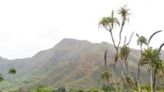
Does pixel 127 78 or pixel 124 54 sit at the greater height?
pixel 124 54

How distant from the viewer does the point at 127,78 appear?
6350 cm

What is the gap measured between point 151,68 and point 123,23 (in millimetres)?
7820

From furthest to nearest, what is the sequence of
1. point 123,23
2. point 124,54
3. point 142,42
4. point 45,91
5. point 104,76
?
1. point 45,91
2. point 104,76
3. point 142,42
4. point 124,54
5. point 123,23

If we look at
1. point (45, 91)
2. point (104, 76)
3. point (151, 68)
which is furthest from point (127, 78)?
point (45, 91)

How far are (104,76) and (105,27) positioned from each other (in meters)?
40.3

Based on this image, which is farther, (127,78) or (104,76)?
(104,76)

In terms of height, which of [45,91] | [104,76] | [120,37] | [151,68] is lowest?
[45,91]

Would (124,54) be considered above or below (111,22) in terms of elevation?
below

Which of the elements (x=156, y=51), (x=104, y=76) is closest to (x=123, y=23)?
(x=156, y=51)

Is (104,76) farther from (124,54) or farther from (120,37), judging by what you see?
(120,37)

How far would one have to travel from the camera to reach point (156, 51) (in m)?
56.1

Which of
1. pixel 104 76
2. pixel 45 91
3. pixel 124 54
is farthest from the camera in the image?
pixel 45 91

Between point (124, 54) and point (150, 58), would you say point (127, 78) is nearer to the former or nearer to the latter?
point (124, 54)

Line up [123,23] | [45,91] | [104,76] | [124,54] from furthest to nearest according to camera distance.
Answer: [45,91] → [104,76] → [124,54] → [123,23]
